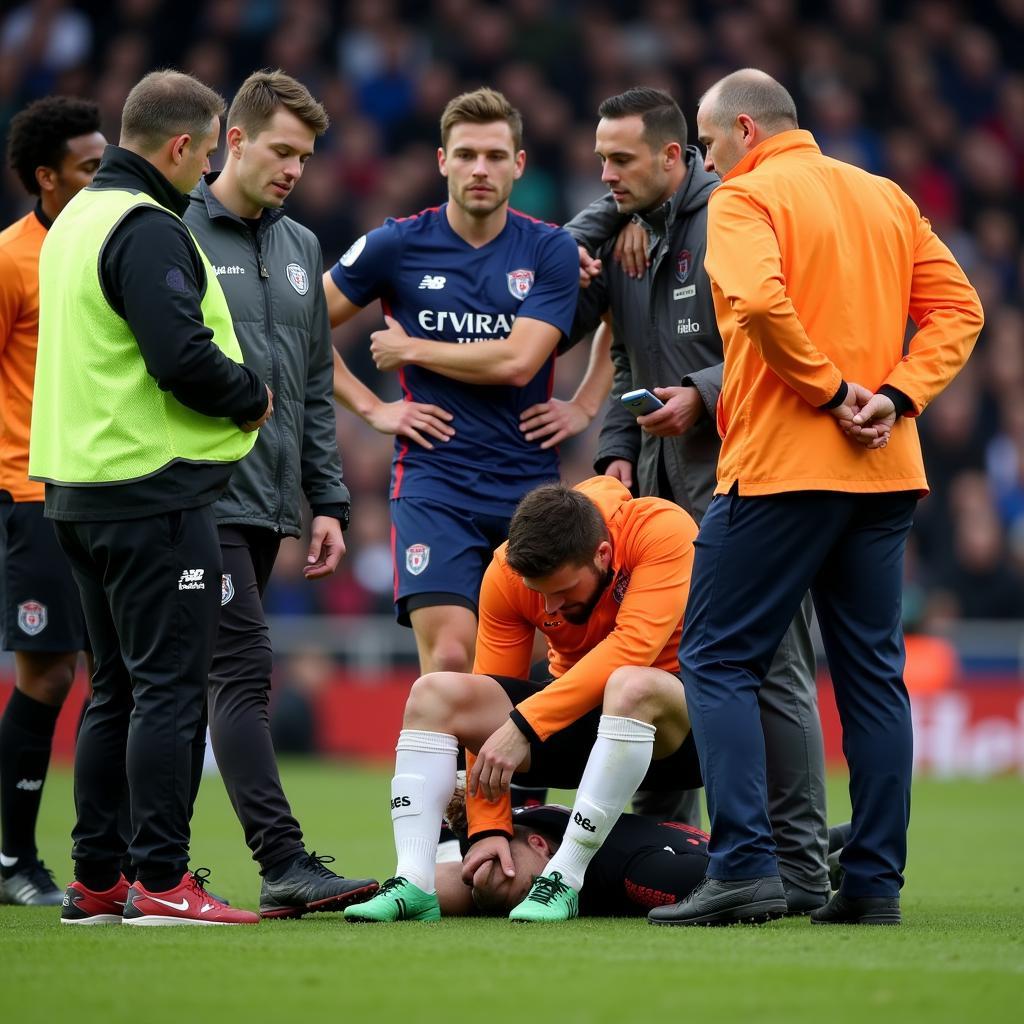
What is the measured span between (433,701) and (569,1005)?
1.85 meters

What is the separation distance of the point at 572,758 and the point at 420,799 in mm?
562

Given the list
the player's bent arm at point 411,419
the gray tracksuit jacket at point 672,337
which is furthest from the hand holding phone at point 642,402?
the player's bent arm at point 411,419

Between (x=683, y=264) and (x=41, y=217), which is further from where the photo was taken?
(x=41, y=217)

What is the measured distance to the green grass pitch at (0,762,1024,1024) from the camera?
3465 millimetres

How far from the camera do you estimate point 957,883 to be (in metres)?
6.73

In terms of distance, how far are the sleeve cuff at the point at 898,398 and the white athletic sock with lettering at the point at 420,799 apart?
1.64 metres

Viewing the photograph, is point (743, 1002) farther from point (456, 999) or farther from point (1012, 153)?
point (1012, 153)

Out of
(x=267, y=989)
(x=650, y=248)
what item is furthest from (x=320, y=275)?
(x=267, y=989)

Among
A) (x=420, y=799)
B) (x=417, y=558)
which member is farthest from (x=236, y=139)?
(x=420, y=799)

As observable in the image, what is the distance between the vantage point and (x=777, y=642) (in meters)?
5.00

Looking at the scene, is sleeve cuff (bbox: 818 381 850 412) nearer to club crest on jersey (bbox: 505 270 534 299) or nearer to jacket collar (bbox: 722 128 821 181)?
jacket collar (bbox: 722 128 821 181)

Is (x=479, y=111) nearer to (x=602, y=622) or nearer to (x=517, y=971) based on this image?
(x=602, y=622)

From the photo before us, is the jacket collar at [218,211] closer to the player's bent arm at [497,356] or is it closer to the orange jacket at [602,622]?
the player's bent arm at [497,356]

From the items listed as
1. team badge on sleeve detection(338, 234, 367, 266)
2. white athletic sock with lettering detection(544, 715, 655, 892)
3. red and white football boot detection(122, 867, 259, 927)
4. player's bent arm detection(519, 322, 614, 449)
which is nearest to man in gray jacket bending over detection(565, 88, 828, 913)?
player's bent arm detection(519, 322, 614, 449)
